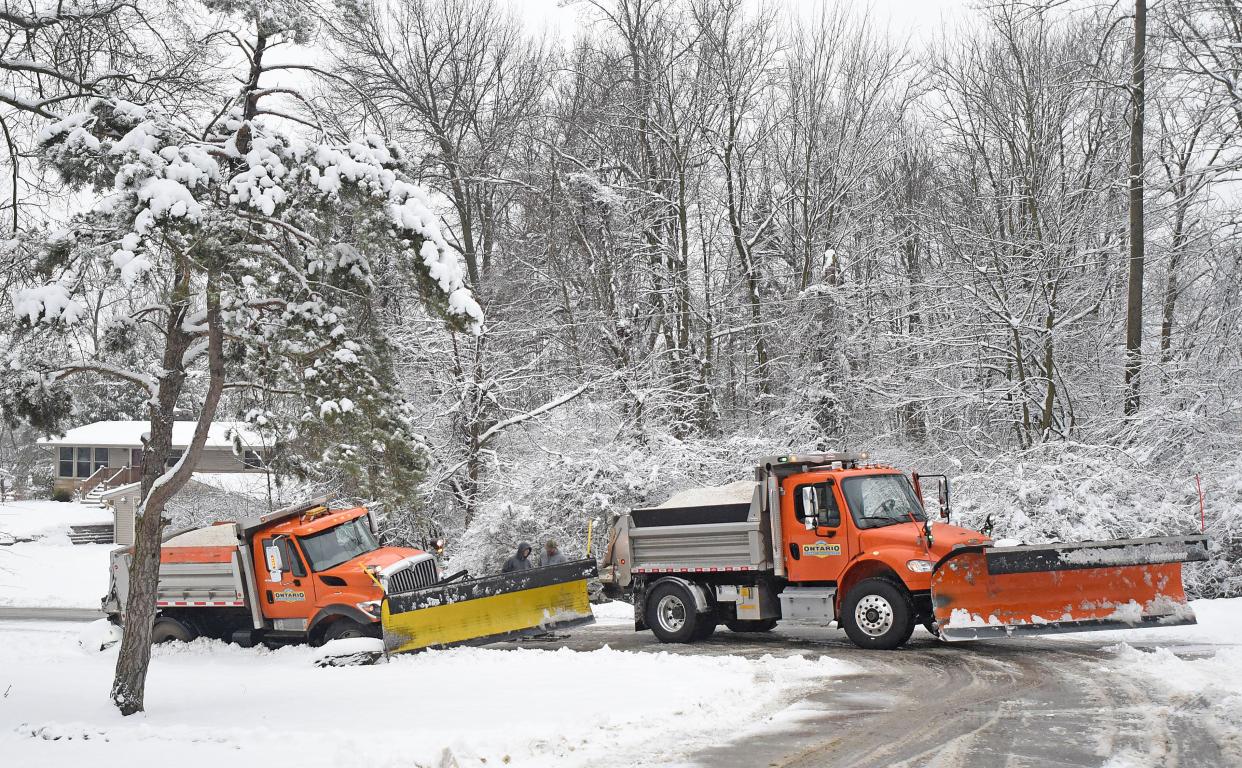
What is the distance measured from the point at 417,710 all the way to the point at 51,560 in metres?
29.8

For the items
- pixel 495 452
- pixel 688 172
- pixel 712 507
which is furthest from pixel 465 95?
pixel 712 507

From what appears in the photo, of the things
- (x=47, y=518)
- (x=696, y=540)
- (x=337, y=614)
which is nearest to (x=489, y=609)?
(x=337, y=614)

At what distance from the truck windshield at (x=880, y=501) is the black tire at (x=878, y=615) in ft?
2.89

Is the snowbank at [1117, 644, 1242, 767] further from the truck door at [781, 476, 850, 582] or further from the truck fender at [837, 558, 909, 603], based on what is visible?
the truck door at [781, 476, 850, 582]

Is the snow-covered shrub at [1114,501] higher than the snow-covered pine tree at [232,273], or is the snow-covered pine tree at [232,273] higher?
the snow-covered pine tree at [232,273]

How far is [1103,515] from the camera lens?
17922mm

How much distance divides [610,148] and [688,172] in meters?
2.25

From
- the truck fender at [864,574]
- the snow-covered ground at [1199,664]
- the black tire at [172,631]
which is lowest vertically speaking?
the snow-covered ground at [1199,664]

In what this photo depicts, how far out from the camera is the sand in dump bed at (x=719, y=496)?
49.0 feet

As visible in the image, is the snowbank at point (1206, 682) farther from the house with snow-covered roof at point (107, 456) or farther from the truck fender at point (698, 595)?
the house with snow-covered roof at point (107, 456)

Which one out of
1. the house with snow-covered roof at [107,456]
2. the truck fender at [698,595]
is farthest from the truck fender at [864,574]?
the house with snow-covered roof at [107,456]

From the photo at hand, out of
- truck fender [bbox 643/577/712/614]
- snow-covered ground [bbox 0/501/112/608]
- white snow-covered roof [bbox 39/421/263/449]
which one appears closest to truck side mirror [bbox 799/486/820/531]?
truck fender [bbox 643/577/712/614]

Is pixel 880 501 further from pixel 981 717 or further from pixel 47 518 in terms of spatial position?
pixel 47 518

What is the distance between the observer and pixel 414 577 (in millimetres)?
15594
